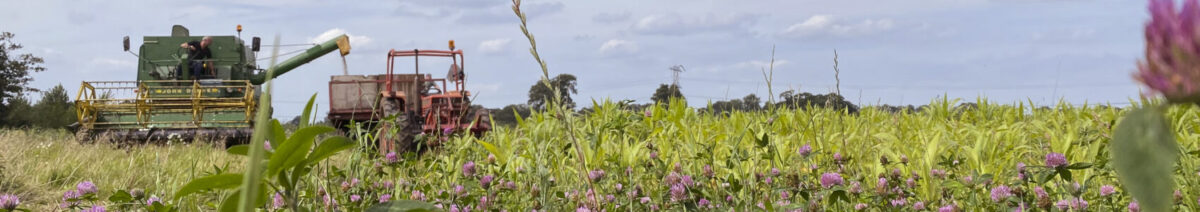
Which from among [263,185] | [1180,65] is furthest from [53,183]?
[1180,65]

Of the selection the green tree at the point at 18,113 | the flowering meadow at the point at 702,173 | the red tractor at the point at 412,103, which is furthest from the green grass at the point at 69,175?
the green tree at the point at 18,113

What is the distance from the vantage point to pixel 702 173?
305 cm

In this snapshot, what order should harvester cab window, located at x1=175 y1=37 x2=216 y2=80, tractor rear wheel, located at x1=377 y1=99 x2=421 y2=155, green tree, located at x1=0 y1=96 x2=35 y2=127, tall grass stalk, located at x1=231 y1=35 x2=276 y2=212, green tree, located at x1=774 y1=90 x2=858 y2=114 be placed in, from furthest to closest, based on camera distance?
green tree, located at x1=0 y1=96 x2=35 y2=127 < harvester cab window, located at x1=175 y1=37 x2=216 y2=80 < tractor rear wheel, located at x1=377 y1=99 x2=421 y2=155 < green tree, located at x1=774 y1=90 x2=858 y2=114 < tall grass stalk, located at x1=231 y1=35 x2=276 y2=212

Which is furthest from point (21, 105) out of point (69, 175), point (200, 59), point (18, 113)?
point (69, 175)

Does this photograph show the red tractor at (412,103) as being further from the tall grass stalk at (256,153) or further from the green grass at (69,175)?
the tall grass stalk at (256,153)

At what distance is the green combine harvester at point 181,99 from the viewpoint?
1111cm

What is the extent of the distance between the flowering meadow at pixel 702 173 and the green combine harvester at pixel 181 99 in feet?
11.8

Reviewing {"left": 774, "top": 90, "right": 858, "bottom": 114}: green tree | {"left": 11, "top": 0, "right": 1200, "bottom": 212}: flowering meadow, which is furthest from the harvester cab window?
{"left": 774, "top": 90, "right": 858, "bottom": 114}: green tree

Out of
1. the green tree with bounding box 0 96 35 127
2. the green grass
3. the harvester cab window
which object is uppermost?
the harvester cab window

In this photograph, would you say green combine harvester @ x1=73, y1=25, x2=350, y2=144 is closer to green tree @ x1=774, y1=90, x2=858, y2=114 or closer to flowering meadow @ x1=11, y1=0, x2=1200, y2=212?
flowering meadow @ x1=11, y1=0, x2=1200, y2=212

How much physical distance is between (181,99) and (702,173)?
36.8 ft

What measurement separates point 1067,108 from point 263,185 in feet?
25.6

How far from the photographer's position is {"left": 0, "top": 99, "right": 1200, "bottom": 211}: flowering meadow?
2.28 metres

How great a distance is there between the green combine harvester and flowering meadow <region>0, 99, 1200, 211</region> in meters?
3.60
